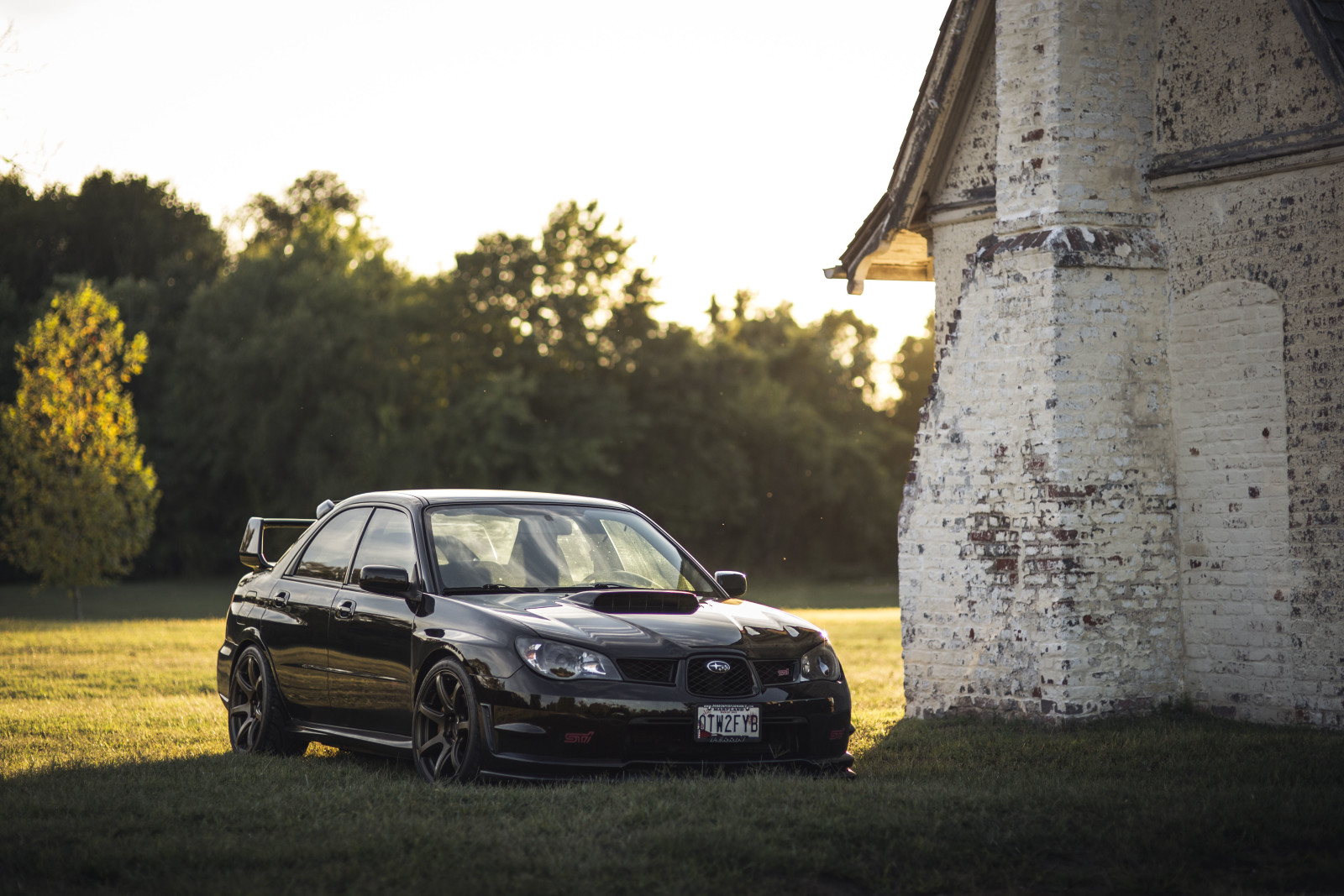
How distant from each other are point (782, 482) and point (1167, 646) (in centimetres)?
4967

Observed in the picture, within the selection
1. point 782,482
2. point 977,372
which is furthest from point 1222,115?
point 782,482

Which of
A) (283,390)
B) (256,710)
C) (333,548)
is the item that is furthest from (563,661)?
(283,390)

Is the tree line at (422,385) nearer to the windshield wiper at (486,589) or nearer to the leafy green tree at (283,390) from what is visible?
the leafy green tree at (283,390)

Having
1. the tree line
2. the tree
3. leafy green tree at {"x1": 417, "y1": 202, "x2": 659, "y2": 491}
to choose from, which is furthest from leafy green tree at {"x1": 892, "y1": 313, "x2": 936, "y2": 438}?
the tree

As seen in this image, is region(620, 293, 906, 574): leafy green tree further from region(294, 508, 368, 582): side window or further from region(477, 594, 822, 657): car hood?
region(477, 594, 822, 657): car hood

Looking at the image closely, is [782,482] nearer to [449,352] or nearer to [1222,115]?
[449,352]

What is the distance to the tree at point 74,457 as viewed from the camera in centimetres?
3048

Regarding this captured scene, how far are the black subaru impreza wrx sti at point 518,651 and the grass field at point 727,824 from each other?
0.24 meters

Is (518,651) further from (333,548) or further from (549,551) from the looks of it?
(333,548)

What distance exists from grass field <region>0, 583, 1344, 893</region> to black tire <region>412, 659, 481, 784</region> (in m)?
0.17

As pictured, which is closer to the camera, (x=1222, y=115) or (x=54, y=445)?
(x=1222, y=115)

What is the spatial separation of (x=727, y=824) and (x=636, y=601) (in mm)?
1879

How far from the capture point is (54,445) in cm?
3070

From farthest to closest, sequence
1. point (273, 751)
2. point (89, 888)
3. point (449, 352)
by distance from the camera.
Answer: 1. point (449, 352)
2. point (273, 751)
3. point (89, 888)
